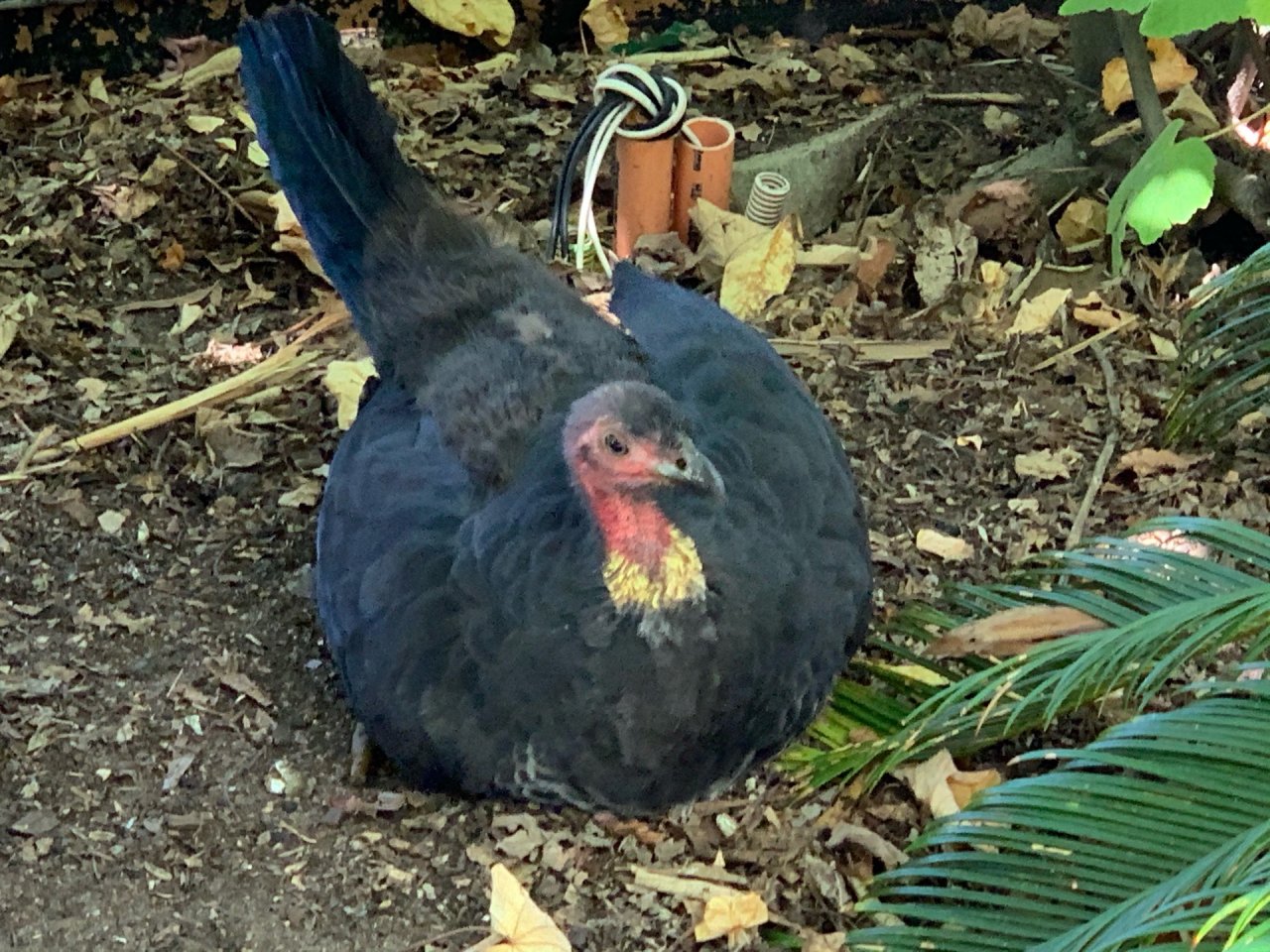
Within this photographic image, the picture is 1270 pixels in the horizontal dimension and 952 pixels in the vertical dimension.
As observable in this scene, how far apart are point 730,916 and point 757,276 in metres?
1.68

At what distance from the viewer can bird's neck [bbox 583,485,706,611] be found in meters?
2.02

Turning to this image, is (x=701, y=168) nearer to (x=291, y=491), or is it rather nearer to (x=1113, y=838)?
(x=291, y=491)

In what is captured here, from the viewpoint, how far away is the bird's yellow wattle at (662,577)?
2.03m

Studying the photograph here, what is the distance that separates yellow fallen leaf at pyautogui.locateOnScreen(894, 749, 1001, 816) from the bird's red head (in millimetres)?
535

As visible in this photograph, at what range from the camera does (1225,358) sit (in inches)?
108

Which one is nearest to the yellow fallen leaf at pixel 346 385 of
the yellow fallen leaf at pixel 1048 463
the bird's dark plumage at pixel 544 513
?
the bird's dark plumage at pixel 544 513

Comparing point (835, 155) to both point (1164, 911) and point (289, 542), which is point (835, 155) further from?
point (1164, 911)

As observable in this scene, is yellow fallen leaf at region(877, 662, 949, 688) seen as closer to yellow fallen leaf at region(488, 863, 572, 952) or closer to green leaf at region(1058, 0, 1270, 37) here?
yellow fallen leaf at region(488, 863, 572, 952)

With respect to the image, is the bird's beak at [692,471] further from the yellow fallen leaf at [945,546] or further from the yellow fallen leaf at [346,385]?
the yellow fallen leaf at [346,385]

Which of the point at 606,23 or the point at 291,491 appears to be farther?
the point at 606,23

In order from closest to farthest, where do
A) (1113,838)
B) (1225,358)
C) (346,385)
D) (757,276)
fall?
1. (1113,838)
2. (1225,358)
3. (346,385)
4. (757,276)

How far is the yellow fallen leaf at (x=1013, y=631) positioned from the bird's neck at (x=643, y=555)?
0.48 m

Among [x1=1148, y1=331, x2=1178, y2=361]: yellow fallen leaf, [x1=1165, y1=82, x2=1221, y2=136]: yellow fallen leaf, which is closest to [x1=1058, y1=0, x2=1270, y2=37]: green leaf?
[x1=1148, y1=331, x2=1178, y2=361]: yellow fallen leaf

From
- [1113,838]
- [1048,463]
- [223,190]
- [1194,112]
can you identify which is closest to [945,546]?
[1048,463]
